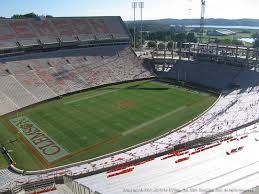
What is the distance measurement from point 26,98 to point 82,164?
2575 centimetres

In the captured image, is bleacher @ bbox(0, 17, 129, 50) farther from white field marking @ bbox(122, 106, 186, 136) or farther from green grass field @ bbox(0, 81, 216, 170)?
white field marking @ bbox(122, 106, 186, 136)

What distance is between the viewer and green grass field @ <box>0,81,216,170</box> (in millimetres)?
40531

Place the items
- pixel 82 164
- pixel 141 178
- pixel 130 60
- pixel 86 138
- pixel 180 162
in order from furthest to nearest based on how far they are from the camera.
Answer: pixel 130 60
pixel 86 138
pixel 82 164
pixel 180 162
pixel 141 178

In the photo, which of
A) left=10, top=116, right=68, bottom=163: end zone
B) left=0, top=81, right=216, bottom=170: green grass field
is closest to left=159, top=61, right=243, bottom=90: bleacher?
left=0, top=81, right=216, bottom=170: green grass field

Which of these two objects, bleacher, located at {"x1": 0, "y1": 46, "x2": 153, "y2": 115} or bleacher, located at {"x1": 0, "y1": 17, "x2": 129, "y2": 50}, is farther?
bleacher, located at {"x1": 0, "y1": 17, "x2": 129, "y2": 50}

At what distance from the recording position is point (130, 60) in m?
81.0

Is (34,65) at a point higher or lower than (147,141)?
higher

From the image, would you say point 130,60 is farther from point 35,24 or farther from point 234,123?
point 234,123

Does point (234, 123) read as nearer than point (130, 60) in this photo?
Yes

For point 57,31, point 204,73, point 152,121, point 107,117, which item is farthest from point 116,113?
point 57,31

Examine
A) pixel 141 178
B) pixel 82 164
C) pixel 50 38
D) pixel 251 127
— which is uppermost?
pixel 50 38

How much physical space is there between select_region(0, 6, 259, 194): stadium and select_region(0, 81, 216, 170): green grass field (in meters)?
0.16

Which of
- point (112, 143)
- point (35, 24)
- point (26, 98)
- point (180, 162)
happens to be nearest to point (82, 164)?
point (112, 143)

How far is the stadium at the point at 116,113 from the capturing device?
22.8m
